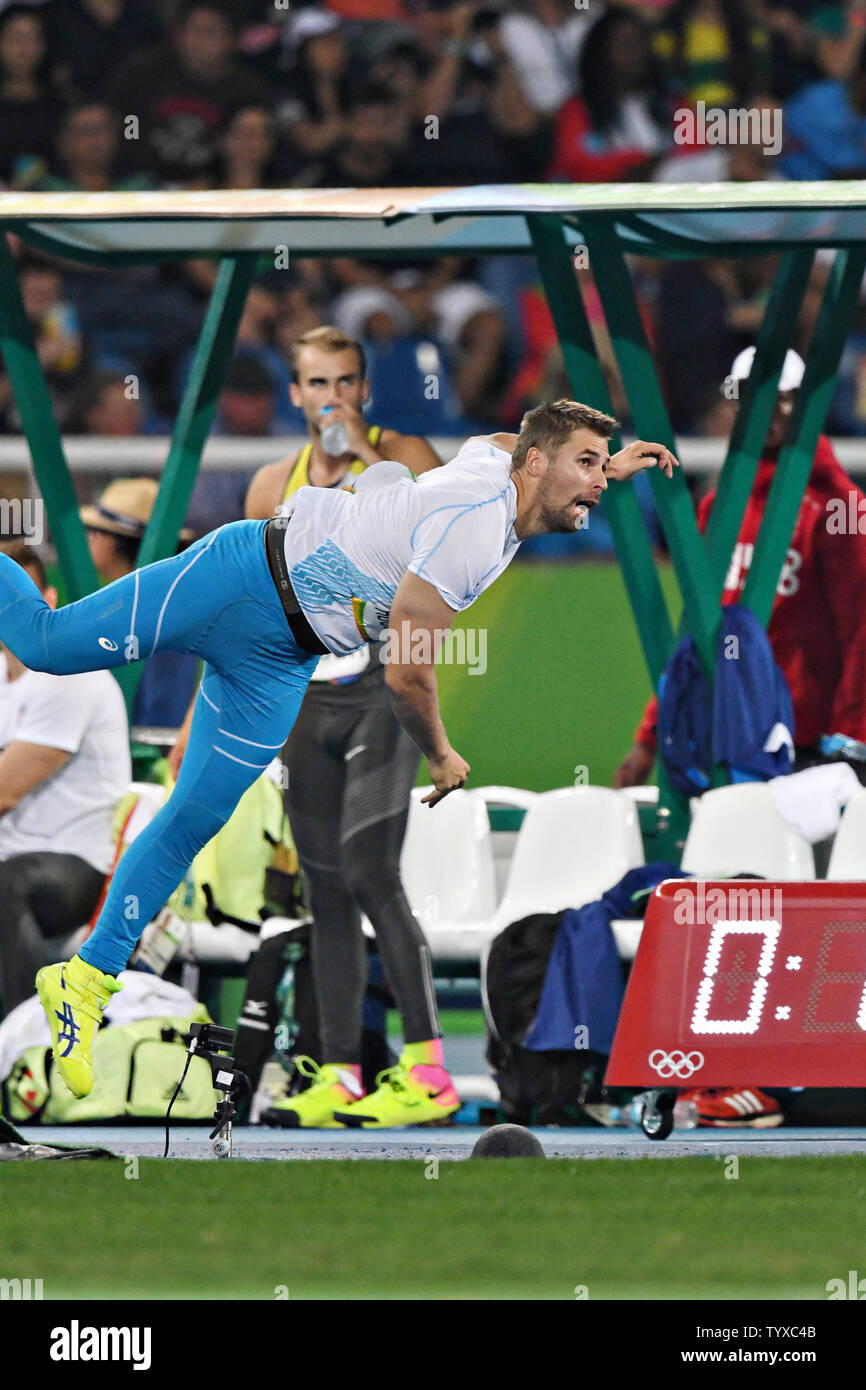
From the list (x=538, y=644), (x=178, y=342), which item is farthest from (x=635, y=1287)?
(x=178, y=342)

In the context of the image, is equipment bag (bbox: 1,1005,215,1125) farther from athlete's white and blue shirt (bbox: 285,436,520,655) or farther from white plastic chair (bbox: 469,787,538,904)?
athlete's white and blue shirt (bbox: 285,436,520,655)

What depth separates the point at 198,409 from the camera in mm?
8555

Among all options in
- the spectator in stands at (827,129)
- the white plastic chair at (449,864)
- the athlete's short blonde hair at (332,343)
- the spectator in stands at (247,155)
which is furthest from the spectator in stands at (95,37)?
the athlete's short blonde hair at (332,343)

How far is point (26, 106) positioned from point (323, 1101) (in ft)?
25.4

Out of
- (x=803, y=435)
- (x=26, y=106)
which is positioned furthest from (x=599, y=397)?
(x=26, y=106)

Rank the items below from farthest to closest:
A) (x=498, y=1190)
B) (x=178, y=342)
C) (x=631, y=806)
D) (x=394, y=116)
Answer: (x=394, y=116) < (x=178, y=342) < (x=631, y=806) < (x=498, y=1190)

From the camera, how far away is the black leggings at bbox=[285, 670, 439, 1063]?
23.3 feet

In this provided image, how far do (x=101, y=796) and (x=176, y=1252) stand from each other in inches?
119

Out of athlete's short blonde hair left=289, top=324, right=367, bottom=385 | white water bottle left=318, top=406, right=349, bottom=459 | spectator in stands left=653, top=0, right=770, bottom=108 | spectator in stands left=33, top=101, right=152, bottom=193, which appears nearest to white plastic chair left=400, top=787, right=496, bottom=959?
white water bottle left=318, top=406, right=349, bottom=459

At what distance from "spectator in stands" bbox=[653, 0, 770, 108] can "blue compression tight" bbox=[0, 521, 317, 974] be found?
28.3ft

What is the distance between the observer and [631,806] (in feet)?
27.2

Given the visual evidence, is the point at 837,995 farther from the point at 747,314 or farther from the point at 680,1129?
the point at 747,314

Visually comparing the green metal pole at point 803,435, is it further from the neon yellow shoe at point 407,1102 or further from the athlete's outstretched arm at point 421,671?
the athlete's outstretched arm at point 421,671
